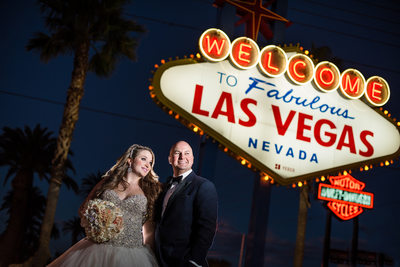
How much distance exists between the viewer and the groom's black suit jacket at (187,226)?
4.35m

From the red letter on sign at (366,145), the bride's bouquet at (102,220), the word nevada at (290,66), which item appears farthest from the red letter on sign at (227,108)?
the bride's bouquet at (102,220)

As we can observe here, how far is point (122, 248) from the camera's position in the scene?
14.9 feet

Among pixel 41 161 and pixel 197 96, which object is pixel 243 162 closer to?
pixel 197 96

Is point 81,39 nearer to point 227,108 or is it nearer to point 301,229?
point 227,108

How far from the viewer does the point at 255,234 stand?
9352mm

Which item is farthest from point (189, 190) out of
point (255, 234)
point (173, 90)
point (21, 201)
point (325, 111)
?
point (21, 201)

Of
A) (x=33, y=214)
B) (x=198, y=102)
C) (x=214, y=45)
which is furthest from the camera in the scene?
(x=33, y=214)

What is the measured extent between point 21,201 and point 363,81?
20257 millimetres

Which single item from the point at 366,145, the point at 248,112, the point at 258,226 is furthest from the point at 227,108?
the point at 366,145

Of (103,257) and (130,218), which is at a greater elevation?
(130,218)

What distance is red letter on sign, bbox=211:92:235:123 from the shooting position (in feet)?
29.2

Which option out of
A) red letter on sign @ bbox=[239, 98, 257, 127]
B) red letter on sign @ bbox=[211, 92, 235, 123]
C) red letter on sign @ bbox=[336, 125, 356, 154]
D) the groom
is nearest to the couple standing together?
the groom

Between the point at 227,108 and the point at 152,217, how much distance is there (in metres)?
4.62

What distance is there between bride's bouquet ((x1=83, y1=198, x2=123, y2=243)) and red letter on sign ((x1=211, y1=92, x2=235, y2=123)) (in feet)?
15.3
